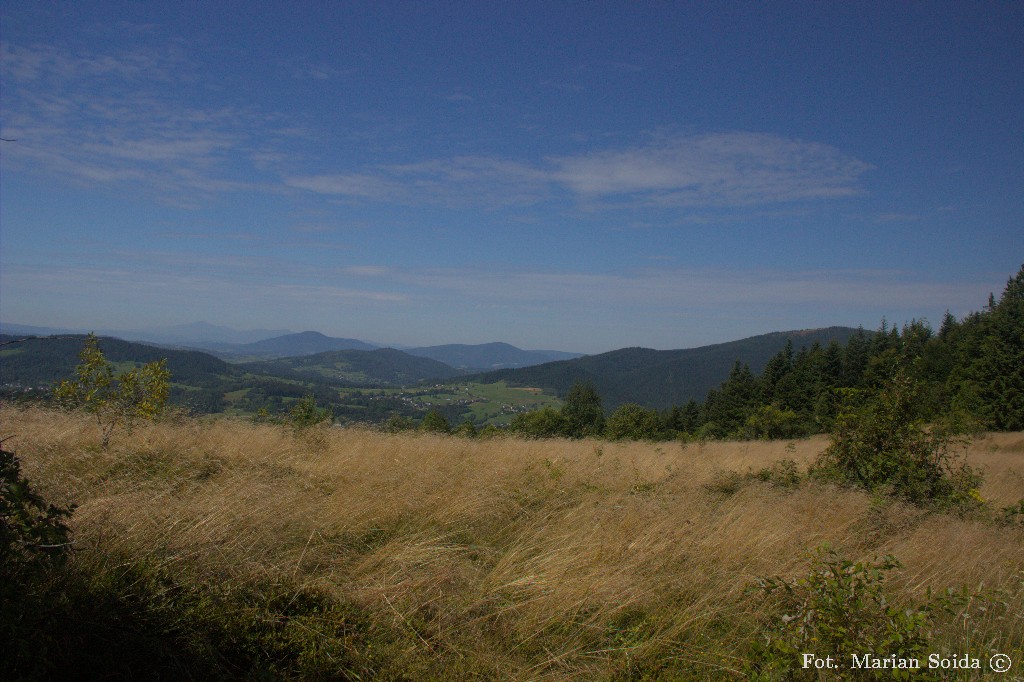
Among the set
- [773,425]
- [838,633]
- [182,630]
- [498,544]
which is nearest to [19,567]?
[182,630]

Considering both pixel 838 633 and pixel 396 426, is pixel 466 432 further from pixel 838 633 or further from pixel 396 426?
pixel 838 633

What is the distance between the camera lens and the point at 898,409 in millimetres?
7285

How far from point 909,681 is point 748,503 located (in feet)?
10.6

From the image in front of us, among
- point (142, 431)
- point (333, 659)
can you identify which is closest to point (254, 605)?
point (333, 659)

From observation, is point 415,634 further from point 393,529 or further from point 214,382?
point 214,382

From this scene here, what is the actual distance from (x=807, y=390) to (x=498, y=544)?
5663 cm

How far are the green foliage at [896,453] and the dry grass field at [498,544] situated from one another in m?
0.65

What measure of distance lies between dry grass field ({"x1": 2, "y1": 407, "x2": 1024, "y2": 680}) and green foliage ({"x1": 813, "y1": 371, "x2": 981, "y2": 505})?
0.65 meters

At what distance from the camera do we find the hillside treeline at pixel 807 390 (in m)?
39.7

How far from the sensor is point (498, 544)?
481 centimetres

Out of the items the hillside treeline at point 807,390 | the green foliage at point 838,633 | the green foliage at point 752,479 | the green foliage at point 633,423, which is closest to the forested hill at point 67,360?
the green foliage at point 838,633

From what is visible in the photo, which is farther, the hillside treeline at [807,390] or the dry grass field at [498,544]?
the hillside treeline at [807,390]

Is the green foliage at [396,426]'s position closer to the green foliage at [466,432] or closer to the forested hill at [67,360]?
the green foliage at [466,432]

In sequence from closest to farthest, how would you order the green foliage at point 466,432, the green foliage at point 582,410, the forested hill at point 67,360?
the green foliage at point 466,432 → the forested hill at point 67,360 → the green foliage at point 582,410
